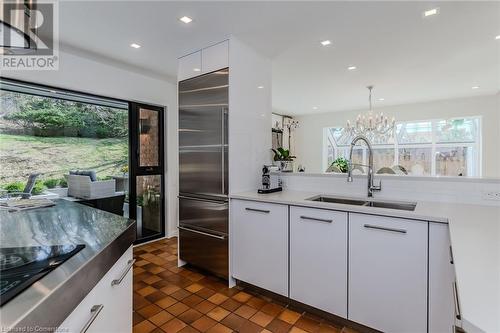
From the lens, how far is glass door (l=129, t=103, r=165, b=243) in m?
3.62

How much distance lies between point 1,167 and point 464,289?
11.6 feet

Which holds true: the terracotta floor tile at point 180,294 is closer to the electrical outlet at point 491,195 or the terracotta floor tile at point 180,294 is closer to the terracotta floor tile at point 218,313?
the terracotta floor tile at point 218,313

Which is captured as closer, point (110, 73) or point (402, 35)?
point (402, 35)

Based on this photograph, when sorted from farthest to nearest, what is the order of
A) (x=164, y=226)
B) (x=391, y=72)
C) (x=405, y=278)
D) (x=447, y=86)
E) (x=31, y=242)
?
1. (x=447, y=86)
2. (x=164, y=226)
3. (x=391, y=72)
4. (x=405, y=278)
5. (x=31, y=242)

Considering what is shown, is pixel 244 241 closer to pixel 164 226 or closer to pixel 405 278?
pixel 405 278

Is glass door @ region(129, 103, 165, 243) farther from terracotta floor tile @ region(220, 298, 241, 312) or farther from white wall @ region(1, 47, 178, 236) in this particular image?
terracotta floor tile @ region(220, 298, 241, 312)

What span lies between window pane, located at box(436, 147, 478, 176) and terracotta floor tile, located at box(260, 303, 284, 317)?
5467 millimetres

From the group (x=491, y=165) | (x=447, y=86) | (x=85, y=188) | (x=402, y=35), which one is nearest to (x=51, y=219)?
(x=85, y=188)

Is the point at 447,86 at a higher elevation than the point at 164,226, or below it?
higher

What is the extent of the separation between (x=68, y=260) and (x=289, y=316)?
1751 mm

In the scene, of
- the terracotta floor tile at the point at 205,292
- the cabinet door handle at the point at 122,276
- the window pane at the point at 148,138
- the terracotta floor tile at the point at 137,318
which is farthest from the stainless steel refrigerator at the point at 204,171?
the cabinet door handle at the point at 122,276

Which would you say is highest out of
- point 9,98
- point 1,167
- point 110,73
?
point 110,73

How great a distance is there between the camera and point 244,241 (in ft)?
7.97

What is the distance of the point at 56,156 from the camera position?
9.72 ft
